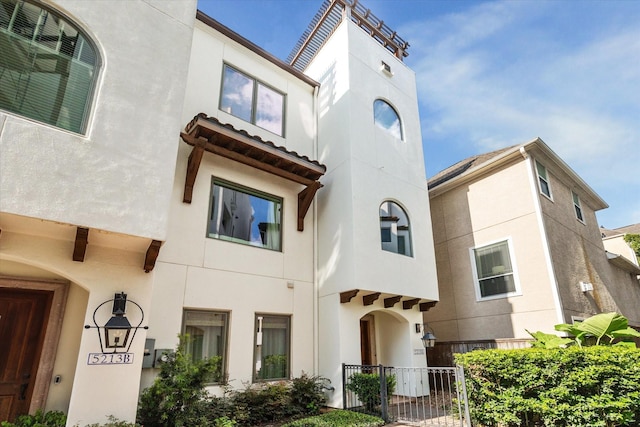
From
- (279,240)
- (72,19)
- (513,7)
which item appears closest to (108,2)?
(72,19)

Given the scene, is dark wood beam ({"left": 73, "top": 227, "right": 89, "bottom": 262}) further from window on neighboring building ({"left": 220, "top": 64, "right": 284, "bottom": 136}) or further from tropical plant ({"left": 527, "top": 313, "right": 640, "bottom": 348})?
tropical plant ({"left": 527, "top": 313, "right": 640, "bottom": 348})

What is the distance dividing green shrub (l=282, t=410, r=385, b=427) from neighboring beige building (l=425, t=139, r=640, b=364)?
524cm

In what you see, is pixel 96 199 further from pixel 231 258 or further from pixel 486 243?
pixel 486 243

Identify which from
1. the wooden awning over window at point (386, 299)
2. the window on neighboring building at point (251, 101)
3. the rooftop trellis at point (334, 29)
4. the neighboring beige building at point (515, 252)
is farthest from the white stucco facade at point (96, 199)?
the neighboring beige building at point (515, 252)

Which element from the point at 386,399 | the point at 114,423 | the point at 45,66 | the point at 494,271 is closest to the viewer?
the point at 114,423

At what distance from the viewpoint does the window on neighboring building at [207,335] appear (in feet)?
22.4

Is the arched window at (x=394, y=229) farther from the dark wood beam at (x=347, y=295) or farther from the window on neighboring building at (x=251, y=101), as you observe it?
the window on neighboring building at (x=251, y=101)

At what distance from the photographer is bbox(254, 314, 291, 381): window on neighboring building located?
7500 millimetres

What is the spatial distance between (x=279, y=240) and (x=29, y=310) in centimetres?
500

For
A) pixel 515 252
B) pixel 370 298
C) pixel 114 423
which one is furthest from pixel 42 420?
pixel 515 252

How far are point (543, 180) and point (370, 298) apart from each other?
764cm

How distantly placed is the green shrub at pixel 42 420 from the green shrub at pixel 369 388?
5109mm

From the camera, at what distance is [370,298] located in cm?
848

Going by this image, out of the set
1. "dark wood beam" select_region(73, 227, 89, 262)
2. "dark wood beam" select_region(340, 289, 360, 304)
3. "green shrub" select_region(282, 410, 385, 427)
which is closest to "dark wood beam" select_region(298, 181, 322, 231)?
"dark wood beam" select_region(340, 289, 360, 304)
